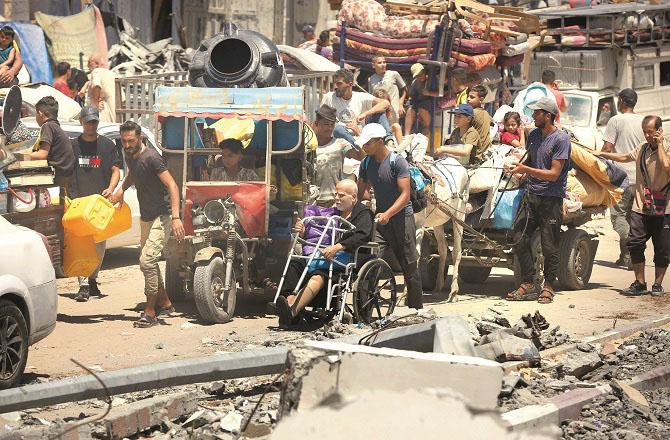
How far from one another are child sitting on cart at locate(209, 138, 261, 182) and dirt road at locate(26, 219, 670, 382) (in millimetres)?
1295

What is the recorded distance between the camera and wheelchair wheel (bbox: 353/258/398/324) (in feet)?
40.4

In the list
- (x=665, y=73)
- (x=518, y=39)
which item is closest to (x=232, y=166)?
(x=518, y=39)

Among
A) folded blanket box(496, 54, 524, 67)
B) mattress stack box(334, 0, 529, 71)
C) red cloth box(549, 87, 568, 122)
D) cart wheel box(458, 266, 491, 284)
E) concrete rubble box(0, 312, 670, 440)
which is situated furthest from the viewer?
folded blanket box(496, 54, 524, 67)

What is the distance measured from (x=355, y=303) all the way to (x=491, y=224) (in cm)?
349

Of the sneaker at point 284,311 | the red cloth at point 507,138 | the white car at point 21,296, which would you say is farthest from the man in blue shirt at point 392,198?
the red cloth at point 507,138

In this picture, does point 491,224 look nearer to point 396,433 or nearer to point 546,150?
point 546,150

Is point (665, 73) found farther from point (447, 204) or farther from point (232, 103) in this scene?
point (232, 103)

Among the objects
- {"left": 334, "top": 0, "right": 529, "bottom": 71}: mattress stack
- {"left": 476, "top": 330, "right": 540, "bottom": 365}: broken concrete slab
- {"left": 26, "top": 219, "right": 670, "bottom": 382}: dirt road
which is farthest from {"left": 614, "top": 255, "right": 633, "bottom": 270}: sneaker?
{"left": 476, "top": 330, "right": 540, "bottom": 365}: broken concrete slab

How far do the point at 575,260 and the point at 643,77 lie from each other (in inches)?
579

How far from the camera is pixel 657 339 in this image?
482 inches

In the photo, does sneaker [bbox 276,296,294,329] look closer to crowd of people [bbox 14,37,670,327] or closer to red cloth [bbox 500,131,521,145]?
crowd of people [bbox 14,37,670,327]

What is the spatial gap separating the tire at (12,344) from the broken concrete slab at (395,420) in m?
2.93

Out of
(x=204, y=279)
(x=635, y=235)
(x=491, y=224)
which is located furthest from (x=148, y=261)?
(x=635, y=235)

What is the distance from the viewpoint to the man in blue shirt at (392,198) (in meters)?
12.8
